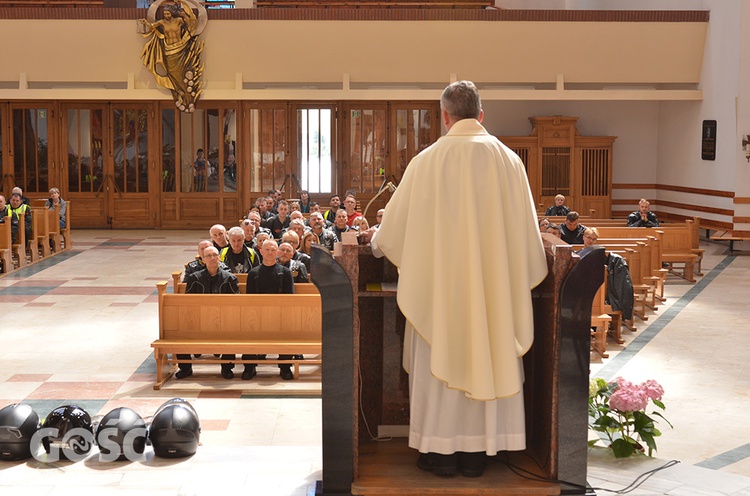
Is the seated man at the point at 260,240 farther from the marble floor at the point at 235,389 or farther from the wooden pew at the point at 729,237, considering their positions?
the wooden pew at the point at 729,237

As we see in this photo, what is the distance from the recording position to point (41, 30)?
55.0 feet

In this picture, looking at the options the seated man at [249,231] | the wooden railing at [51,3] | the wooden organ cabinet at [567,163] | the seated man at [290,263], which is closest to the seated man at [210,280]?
the seated man at [290,263]

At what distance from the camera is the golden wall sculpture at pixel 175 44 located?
54.2 ft

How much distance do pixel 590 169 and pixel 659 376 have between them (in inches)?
440

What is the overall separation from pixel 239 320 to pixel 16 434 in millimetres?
3336

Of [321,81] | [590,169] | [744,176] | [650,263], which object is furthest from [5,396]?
[590,169]

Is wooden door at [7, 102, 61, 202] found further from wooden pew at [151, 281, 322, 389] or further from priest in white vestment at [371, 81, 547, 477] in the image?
priest in white vestment at [371, 81, 547, 477]

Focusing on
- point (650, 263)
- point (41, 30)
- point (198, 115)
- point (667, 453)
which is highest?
point (41, 30)

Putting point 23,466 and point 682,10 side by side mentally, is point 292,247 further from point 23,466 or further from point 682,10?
point 682,10

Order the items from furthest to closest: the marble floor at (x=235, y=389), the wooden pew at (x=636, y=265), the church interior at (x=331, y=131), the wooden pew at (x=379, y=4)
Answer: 1. the wooden pew at (x=379, y=4)
2. the wooden pew at (x=636, y=265)
3. the church interior at (x=331, y=131)
4. the marble floor at (x=235, y=389)

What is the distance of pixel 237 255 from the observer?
9602 millimetres

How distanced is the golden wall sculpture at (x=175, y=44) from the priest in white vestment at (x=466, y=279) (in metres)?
13.5

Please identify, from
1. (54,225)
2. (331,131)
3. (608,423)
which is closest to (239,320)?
(608,423)

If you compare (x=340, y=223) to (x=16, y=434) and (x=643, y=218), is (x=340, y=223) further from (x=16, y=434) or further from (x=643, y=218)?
(x=16, y=434)
